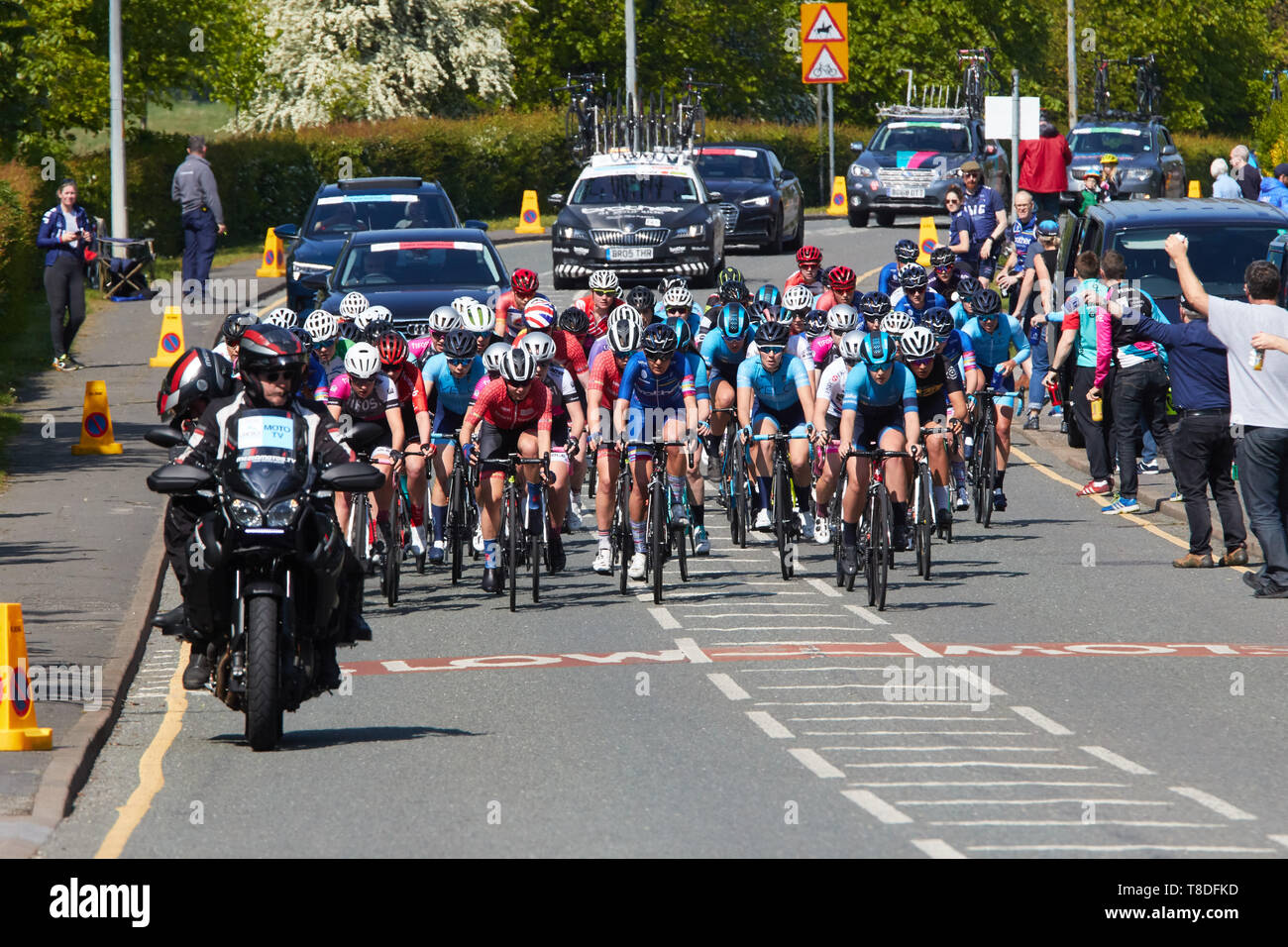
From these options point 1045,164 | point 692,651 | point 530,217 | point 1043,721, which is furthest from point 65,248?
point 530,217

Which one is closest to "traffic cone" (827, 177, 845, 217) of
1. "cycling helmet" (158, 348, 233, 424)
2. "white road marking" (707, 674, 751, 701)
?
"white road marking" (707, 674, 751, 701)

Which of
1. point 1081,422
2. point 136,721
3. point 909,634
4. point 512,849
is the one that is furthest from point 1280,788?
point 1081,422

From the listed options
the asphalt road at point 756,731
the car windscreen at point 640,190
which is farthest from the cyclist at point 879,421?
the car windscreen at point 640,190

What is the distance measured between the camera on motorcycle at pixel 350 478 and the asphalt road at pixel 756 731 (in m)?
1.22

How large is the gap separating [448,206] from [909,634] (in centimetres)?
1511

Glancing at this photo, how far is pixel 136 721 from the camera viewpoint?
1179cm

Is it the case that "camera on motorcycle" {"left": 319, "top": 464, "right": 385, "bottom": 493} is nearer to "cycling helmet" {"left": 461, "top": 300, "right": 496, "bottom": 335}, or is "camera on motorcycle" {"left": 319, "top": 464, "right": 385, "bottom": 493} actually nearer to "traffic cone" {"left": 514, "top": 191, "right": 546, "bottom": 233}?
"cycling helmet" {"left": 461, "top": 300, "right": 496, "bottom": 335}

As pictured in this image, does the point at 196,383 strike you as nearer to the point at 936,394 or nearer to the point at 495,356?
the point at 495,356

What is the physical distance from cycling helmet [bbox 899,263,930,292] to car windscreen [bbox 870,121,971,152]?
26.0 m

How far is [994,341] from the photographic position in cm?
1862

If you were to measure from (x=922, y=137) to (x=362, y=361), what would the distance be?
3001 cm

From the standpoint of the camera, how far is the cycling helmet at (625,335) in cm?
1569

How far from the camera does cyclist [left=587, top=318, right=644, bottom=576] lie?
51.6 feet

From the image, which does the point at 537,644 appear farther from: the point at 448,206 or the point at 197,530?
the point at 448,206
